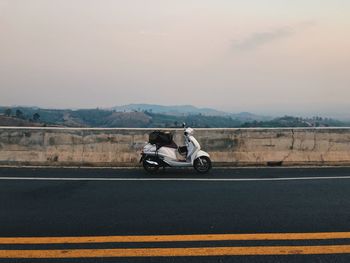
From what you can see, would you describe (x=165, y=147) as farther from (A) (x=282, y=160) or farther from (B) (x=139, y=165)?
(A) (x=282, y=160)

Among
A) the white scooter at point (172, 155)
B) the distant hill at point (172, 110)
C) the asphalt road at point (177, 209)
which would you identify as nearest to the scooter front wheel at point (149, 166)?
the white scooter at point (172, 155)

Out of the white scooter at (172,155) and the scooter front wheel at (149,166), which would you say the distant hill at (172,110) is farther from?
the scooter front wheel at (149,166)

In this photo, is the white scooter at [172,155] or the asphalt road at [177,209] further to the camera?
the white scooter at [172,155]

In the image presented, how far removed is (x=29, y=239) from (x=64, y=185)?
3240 millimetres

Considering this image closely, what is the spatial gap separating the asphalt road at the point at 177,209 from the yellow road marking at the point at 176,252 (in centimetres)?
6

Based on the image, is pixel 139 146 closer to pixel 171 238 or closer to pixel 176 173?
pixel 176 173

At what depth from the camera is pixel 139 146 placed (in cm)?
1089

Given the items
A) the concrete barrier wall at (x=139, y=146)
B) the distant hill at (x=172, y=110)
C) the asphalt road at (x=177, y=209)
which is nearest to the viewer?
the asphalt road at (x=177, y=209)

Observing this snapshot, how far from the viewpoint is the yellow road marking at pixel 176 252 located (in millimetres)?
4305

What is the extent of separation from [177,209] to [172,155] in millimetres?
3834

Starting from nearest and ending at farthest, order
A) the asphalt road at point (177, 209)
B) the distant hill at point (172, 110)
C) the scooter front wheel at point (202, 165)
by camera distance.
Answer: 1. the asphalt road at point (177, 209)
2. the scooter front wheel at point (202, 165)
3. the distant hill at point (172, 110)

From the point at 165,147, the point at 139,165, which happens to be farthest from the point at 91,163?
the point at 165,147

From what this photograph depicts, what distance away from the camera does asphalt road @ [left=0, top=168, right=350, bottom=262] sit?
4.61 metres

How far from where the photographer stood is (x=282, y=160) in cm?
1093
